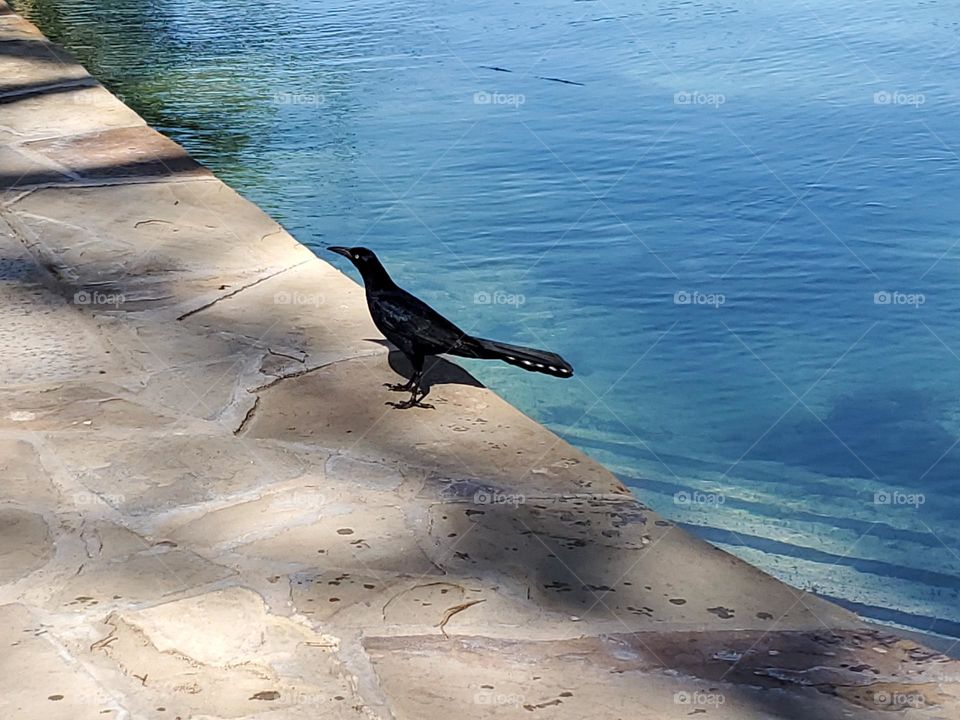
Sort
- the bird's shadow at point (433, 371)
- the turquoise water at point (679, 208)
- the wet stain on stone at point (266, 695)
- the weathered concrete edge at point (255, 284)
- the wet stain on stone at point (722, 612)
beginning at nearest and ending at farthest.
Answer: the wet stain on stone at point (266, 695), the wet stain on stone at point (722, 612), the weathered concrete edge at point (255, 284), the bird's shadow at point (433, 371), the turquoise water at point (679, 208)

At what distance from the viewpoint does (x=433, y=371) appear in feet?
9.54

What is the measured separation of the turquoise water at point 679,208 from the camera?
350 cm

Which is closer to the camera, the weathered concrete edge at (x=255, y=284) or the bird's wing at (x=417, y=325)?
the weathered concrete edge at (x=255, y=284)

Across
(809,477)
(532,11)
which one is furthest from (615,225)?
(532,11)

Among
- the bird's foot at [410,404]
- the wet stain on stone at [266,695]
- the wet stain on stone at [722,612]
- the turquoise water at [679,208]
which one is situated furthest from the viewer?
the turquoise water at [679,208]

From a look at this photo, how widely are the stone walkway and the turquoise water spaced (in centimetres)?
97

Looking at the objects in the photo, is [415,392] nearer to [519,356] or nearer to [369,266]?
[519,356]

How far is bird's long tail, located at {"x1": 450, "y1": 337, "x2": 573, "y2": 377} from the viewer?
9.00 feet

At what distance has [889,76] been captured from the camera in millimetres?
7285

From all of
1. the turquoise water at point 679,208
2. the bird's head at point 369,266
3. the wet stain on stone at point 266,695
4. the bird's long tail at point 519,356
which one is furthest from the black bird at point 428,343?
the wet stain on stone at point 266,695

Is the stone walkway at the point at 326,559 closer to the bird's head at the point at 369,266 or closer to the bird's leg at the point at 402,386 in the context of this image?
the bird's leg at the point at 402,386

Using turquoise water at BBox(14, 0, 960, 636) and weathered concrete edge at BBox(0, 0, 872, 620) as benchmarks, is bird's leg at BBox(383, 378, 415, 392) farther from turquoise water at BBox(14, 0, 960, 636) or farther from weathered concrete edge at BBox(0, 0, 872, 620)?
turquoise water at BBox(14, 0, 960, 636)

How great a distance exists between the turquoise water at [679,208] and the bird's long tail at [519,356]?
0.74m

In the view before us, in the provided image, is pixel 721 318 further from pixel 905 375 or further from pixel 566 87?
pixel 566 87
